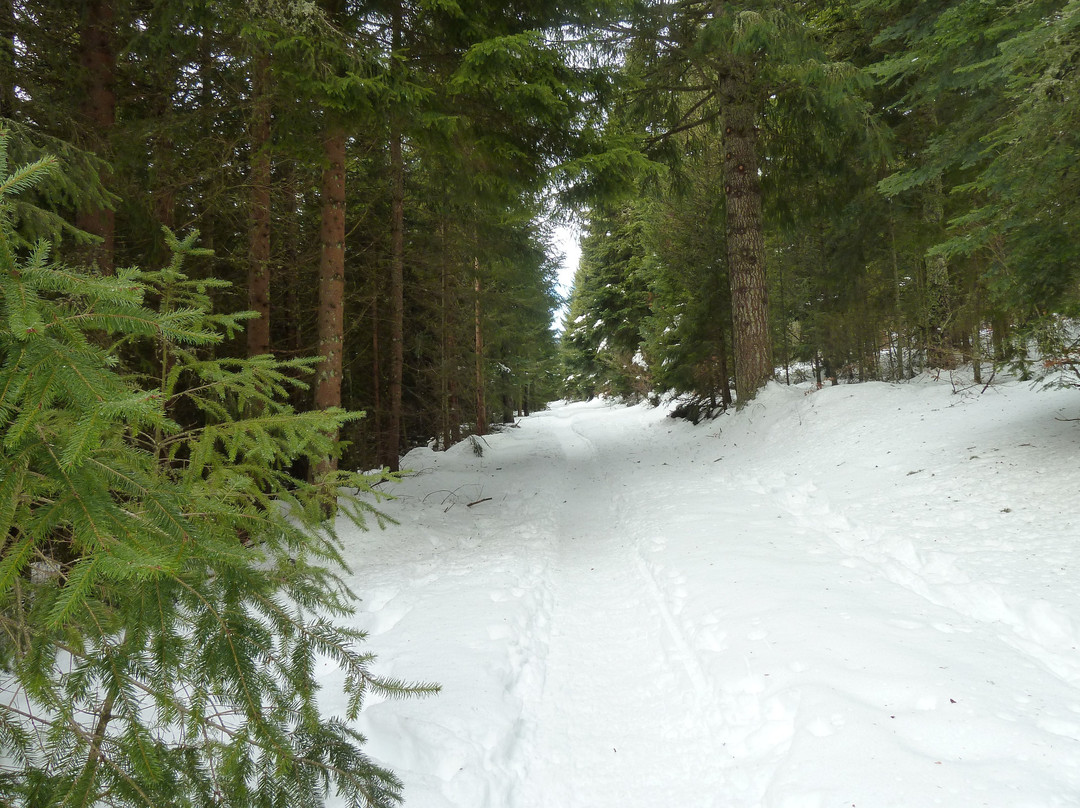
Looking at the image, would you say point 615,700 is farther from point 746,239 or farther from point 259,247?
point 746,239

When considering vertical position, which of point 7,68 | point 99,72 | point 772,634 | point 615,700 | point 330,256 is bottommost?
point 615,700

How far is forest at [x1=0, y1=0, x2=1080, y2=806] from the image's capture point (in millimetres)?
1452

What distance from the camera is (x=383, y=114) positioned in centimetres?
585

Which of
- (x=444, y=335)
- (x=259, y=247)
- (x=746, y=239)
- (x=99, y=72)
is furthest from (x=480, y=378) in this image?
(x=99, y=72)

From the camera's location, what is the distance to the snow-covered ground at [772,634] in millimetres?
2600

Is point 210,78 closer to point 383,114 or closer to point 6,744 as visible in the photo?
point 383,114

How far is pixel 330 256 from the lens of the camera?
7.18 m

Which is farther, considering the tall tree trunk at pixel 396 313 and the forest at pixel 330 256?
the tall tree trunk at pixel 396 313

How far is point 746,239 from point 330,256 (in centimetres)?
810

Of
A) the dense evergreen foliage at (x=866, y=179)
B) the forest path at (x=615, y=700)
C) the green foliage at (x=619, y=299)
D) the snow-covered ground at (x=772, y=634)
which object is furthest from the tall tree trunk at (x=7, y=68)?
the green foliage at (x=619, y=299)

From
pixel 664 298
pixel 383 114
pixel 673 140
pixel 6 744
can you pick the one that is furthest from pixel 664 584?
pixel 664 298

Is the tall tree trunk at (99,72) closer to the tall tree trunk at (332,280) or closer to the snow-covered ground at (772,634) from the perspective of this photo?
the tall tree trunk at (332,280)

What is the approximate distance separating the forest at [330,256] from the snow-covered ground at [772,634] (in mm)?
581

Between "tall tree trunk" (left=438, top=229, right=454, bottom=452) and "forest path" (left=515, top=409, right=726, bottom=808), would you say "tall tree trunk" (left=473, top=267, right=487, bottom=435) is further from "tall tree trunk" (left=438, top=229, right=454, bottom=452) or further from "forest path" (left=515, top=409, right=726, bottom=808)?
"forest path" (left=515, top=409, right=726, bottom=808)
